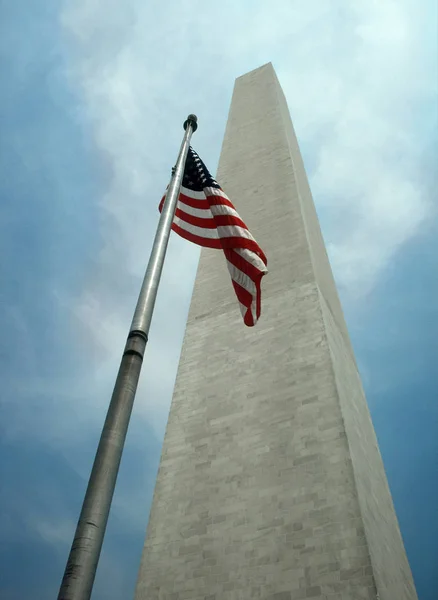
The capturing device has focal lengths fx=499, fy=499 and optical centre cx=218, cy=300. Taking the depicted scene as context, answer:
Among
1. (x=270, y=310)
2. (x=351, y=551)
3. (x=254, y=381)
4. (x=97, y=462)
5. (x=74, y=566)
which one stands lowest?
(x=74, y=566)

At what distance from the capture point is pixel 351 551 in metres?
7.39

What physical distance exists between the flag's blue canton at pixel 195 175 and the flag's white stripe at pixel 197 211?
298 millimetres

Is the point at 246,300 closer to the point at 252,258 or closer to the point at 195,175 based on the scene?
the point at 252,258

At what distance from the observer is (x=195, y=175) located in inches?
317

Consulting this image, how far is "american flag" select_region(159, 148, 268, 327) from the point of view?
6848 millimetres

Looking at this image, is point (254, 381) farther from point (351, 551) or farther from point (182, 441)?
point (351, 551)

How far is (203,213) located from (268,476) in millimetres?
4828

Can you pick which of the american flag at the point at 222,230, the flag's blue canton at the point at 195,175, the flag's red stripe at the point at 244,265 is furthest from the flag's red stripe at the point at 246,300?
the flag's blue canton at the point at 195,175

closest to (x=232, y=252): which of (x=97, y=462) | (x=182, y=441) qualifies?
(x=97, y=462)

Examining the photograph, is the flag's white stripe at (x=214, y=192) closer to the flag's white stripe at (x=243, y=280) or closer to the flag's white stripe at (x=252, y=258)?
the flag's white stripe at (x=252, y=258)

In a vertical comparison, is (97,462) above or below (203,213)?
below

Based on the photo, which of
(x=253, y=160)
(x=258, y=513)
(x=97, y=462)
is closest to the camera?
(x=97, y=462)

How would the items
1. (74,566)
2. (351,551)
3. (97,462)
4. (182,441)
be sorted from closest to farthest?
(74,566) → (97,462) → (351,551) → (182,441)

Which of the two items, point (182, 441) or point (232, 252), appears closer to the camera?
point (232, 252)
